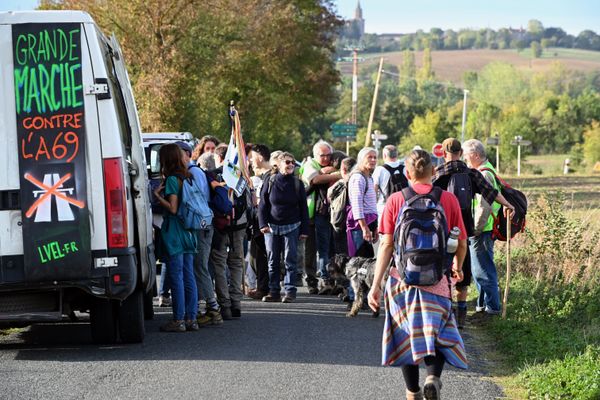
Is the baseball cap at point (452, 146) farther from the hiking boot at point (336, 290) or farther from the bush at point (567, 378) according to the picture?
the hiking boot at point (336, 290)

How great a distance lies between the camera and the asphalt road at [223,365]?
337 inches

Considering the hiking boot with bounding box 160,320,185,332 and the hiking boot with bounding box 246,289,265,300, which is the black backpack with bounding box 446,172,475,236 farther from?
the hiking boot with bounding box 246,289,265,300

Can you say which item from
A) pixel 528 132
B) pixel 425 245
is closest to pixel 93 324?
pixel 425 245

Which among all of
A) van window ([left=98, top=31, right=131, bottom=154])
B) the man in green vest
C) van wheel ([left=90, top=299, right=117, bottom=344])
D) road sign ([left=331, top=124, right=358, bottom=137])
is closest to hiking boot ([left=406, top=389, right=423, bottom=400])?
van wheel ([left=90, top=299, right=117, bottom=344])

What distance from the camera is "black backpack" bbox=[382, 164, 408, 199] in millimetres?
14086

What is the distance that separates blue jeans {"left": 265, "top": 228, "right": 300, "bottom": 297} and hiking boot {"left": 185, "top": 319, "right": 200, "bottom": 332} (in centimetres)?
264

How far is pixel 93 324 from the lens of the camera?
10562 mm

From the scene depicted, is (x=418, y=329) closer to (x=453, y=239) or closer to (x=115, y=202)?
(x=453, y=239)

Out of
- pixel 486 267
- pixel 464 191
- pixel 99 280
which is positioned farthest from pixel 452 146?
pixel 99 280

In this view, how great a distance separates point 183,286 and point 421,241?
465 cm

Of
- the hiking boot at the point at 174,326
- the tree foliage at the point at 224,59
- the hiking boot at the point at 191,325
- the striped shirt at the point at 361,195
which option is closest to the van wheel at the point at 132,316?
the hiking boot at the point at 174,326

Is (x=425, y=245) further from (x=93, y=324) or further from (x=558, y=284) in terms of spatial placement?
(x=558, y=284)

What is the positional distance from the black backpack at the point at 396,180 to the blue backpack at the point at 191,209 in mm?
3312

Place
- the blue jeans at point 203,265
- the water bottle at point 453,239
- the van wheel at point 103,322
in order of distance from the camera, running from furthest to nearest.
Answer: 1. the blue jeans at point 203,265
2. the van wheel at point 103,322
3. the water bottle at point 453,239
